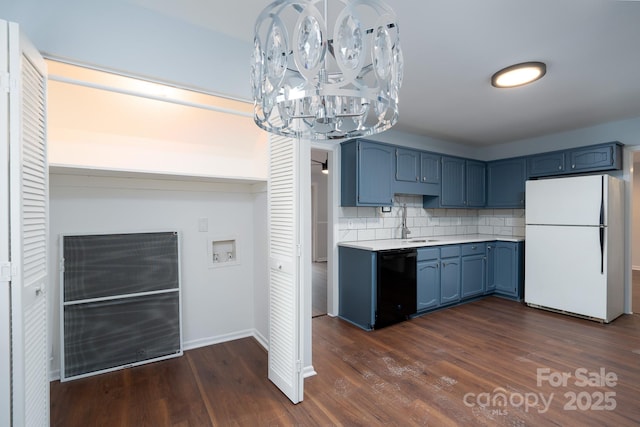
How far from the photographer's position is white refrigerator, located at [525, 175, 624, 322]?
329 cm

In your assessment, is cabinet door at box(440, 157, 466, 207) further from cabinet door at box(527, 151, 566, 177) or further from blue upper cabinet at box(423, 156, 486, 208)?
cabinet door at box(527, 151, 566, 177)

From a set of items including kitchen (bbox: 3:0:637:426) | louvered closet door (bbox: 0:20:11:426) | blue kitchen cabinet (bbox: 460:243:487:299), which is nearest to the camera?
louvered closet door (bbox: 0:20:11:426)

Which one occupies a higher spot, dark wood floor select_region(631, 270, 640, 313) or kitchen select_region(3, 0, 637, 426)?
kitchen select_region(3, 0, 637, 426)

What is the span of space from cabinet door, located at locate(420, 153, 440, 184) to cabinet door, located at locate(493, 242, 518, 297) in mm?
1356

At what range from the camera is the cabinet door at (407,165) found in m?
3.77

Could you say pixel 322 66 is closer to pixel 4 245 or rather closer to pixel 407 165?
pixel 4 245

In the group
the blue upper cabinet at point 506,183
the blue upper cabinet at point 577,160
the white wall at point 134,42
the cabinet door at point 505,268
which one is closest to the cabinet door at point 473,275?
the cabinet door at point 505,268

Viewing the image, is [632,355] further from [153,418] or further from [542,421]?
[153,418]

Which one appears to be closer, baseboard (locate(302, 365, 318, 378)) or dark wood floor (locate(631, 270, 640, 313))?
baseboard (locate(302, 365, 318, 378))

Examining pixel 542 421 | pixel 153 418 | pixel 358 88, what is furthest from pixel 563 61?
pixel 153 418

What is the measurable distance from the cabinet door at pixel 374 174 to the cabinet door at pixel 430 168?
0.59 metres

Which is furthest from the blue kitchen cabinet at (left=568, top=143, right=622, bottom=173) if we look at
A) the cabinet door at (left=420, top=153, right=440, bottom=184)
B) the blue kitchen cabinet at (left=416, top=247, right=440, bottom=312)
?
the blue kitchen cabinet at (left=416, top=247, right=440, bottom=312)

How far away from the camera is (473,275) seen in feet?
13.6

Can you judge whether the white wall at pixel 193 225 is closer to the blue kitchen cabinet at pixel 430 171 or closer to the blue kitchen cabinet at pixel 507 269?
the blue kitchen cabinet at pixel 430 171
